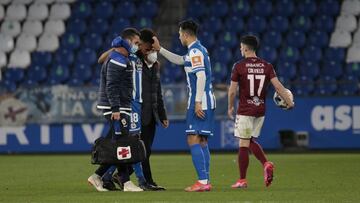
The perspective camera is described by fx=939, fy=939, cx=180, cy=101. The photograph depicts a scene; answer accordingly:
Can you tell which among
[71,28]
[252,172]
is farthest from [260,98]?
[71,28]

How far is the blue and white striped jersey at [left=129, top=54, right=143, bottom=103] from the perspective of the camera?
467 inches

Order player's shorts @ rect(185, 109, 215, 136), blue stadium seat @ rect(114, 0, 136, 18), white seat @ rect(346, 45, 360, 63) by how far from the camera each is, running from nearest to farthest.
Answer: player's shorts @ rect(185, 109, 215, 136)
white seat @ rect(346, 45, 360, 63)
blue stadium seat @ rect(114, 0, 136, 18)

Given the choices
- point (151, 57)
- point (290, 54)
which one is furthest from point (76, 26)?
point (151, 57)

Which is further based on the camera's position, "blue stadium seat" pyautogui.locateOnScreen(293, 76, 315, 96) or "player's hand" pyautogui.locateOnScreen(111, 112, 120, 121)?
"blue stadium seat" pyautogui.locateOnScreen(293, 76, 315, 96)

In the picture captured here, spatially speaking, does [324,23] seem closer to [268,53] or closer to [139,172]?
[268,53]

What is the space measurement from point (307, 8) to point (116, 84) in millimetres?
16854

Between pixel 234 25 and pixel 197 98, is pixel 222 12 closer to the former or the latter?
pixel 234 25

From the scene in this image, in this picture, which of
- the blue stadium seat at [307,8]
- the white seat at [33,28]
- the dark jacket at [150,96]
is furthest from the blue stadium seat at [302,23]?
the dark jacket at [150,96]

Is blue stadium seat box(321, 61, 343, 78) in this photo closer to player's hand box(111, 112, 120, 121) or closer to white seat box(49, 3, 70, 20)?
white seat box(49, 3, 70, 20)

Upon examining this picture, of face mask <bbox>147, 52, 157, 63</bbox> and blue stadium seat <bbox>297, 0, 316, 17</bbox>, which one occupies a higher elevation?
blue stadium seat <bbox>297, 0, 316, 17</bbox>

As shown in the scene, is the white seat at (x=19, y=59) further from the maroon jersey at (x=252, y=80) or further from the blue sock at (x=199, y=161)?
the blue sock at (x=199, y=161)

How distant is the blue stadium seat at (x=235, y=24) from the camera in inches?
1067

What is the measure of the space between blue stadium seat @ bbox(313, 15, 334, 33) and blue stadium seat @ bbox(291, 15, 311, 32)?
0.79 feet

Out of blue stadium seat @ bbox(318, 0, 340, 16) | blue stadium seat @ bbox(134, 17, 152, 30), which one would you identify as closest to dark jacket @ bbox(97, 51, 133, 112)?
blue stadium seat @ bbox(134, 17, 152, 30)
